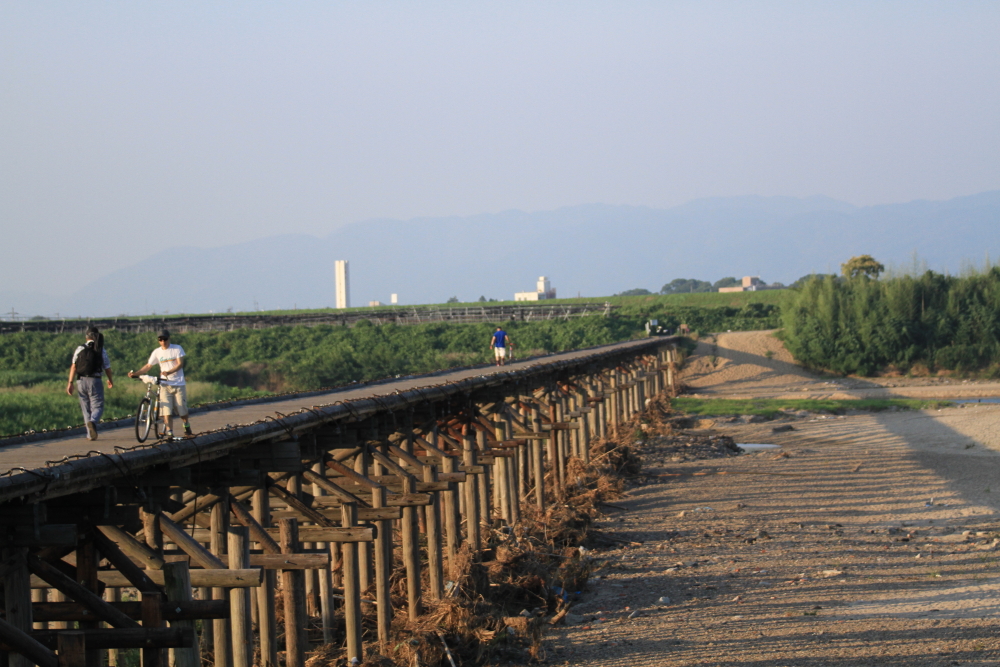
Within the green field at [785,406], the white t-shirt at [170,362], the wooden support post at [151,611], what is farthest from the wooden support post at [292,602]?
the green field at [785,406]

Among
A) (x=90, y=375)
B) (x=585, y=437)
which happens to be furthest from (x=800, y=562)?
(x=90, y=375)

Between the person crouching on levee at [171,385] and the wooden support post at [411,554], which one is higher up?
the person crouching on levee at [171,385]

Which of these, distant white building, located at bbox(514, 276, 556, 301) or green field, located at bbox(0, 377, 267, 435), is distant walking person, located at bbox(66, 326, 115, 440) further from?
distant white building, located at bbox(514, 276, 556, 301)

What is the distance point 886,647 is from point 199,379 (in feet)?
171

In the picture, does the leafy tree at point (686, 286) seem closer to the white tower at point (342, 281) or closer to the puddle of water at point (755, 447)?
the white tower at point (342, 281)

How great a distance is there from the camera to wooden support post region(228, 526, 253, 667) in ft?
28.1

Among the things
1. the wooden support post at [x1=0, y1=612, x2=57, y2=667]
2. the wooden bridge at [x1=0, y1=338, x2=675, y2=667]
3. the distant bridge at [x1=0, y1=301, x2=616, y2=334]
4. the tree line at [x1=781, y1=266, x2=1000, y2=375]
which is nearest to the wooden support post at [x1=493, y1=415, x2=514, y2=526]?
the wooden bridge at [x1=0, y1=338, x2=675, y2=667]

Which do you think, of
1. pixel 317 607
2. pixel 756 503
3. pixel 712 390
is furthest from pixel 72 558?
pixel 712 390

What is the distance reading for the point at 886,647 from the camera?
1142cm

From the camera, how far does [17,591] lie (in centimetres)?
643

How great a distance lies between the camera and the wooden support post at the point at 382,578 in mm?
11320

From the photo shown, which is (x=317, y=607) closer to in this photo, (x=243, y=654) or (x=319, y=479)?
(x=319, y=479)

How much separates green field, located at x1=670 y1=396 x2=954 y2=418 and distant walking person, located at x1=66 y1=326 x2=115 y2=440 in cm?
3305

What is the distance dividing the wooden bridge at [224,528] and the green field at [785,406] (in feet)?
85.0
